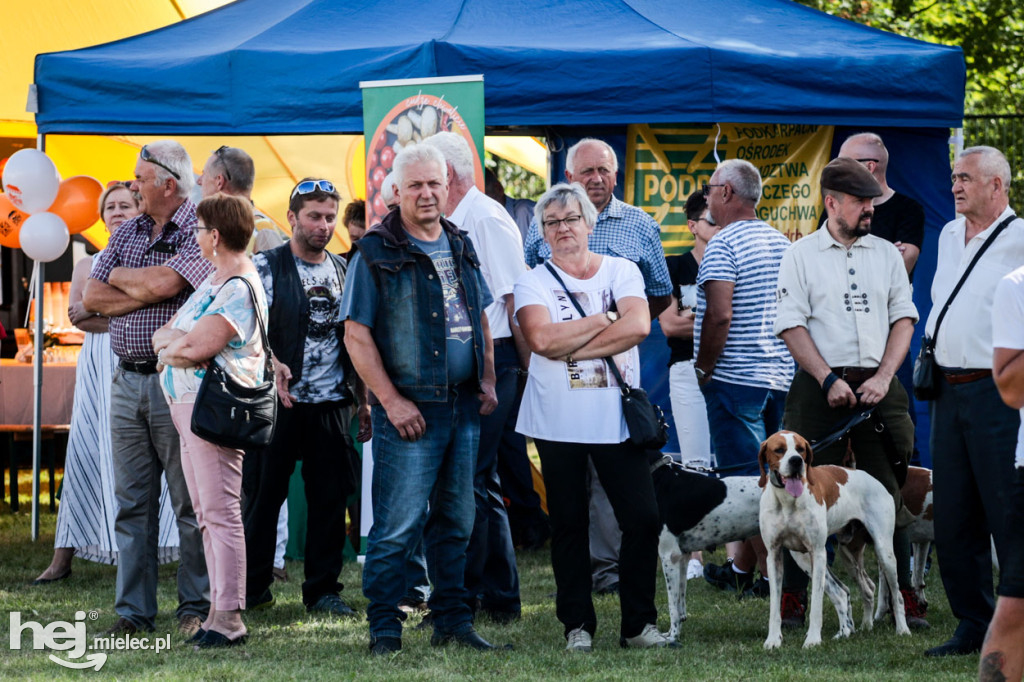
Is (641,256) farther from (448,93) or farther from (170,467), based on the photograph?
(170,467)

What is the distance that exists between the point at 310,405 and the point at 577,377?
1.55m

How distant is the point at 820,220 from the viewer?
7.95m

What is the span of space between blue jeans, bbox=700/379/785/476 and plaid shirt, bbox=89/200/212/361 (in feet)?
7.85

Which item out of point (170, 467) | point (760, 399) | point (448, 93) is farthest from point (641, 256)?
point (170, 467)

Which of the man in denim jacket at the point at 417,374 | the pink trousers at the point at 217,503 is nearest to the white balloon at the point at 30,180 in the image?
the pink trousers at the point at 217,503

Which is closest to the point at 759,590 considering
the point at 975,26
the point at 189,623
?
the point at 189,623

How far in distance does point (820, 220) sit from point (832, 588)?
10.7 ft

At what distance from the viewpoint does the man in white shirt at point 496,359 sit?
5.32 meters

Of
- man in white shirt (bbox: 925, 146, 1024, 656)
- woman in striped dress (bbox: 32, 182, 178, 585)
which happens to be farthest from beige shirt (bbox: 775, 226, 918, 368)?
woman in striped dress (bbox: 32, 182, 178, 585)

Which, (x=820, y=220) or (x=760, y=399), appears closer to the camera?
(x=760, y=399)

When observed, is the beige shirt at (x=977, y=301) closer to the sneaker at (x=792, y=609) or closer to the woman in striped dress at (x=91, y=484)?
the sneaker at (x=792, y=609)

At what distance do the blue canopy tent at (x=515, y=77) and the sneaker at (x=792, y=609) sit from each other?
8.88 feet

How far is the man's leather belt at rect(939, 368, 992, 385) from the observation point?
15.4 feet

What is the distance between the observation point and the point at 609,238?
603 centimetres
